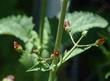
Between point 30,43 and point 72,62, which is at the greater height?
point 30,43

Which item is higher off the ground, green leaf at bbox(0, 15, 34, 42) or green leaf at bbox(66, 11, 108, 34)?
green leaf at bbox(0, 15, 34, 42)

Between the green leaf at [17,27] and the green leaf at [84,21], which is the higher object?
the green leaf at [17,27]

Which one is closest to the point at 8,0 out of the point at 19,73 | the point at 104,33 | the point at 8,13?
the point at 8,13

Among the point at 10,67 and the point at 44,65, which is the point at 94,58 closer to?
the point at 10,67

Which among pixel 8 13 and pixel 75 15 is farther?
pixel 8 13

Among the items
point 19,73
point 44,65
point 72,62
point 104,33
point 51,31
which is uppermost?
point 44,65
